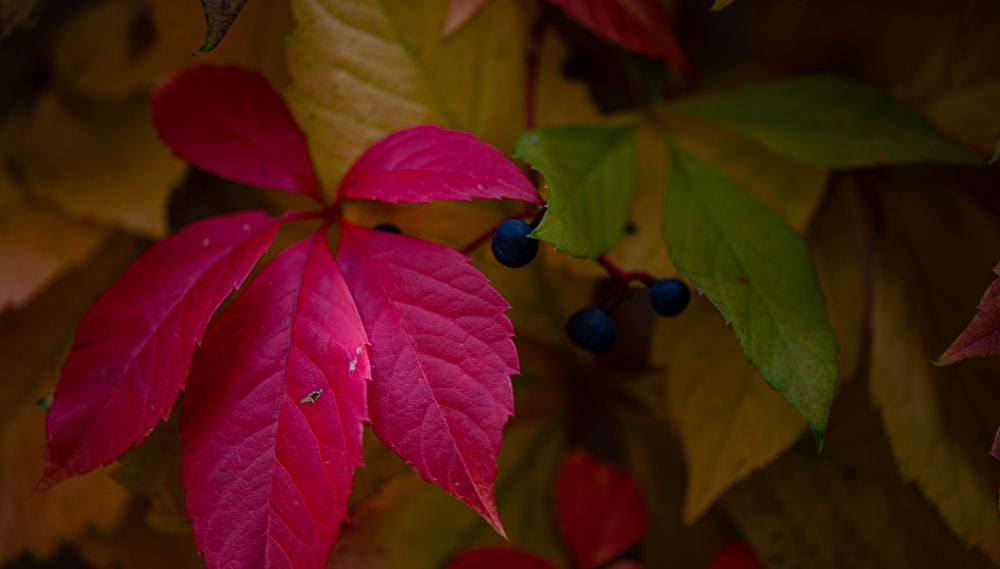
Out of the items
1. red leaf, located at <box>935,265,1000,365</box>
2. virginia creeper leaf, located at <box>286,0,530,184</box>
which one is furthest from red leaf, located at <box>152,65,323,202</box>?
red leaf, located at <box>935,265,1000,365</box>

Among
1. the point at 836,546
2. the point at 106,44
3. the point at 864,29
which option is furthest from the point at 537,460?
the point at 864,29

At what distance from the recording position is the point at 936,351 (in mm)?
598

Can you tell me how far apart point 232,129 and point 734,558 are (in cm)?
50

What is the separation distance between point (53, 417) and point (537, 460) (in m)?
0.41

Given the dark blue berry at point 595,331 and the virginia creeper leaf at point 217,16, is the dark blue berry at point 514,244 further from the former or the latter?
the virginia creeper leaf at point 217,16

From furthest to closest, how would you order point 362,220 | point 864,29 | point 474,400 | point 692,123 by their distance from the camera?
point 864,29, point 692,123, point 362,220, point 474,400

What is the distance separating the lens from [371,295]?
44cm

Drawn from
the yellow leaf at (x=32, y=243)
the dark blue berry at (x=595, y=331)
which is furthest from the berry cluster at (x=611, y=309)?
the yellow leaf at (x=32, y=243)

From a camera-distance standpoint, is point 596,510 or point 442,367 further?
point 596,510

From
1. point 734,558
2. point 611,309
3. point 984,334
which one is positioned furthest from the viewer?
point 734,558

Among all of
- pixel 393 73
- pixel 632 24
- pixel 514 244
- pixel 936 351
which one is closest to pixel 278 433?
pixel 514 244

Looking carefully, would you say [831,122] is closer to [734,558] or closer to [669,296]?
[669,296]

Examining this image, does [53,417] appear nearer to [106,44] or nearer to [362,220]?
[362,220]

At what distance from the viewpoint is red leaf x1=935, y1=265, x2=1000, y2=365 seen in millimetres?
410
